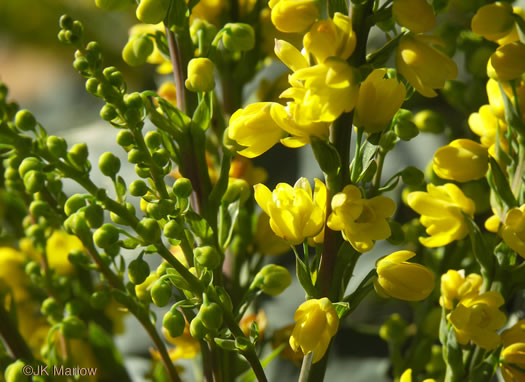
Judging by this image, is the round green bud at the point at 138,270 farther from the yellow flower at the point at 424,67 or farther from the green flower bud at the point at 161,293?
the yellow flower at the point at 424,67

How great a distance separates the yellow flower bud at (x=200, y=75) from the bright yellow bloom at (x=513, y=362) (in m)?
0.21

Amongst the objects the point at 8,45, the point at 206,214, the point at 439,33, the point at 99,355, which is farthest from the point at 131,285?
the point at 8,45

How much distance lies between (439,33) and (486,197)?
4.8 inches

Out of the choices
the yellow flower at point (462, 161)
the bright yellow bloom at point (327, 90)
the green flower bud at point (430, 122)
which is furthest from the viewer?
the green flower bud at point (430, 122)

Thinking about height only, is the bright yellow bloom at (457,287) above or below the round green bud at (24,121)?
below

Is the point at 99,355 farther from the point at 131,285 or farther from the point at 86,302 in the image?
the point at 131,285

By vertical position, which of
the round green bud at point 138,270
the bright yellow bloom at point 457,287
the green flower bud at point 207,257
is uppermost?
the green flower bud at point 207,257

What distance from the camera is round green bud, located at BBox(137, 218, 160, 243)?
33 centimetres

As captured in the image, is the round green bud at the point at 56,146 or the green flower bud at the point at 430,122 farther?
the green flower bud at the point at 430,122

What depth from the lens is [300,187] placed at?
33 cm

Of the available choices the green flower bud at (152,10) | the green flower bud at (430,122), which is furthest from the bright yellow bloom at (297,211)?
the green flower bud at (430,122)

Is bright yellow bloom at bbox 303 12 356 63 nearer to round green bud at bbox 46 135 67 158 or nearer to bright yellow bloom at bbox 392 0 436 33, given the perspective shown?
bright yellow bloom at bbox 392 0 436 33

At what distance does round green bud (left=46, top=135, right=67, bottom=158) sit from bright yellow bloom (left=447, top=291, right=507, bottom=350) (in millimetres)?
215

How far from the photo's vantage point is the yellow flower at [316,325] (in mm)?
320
